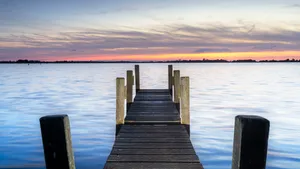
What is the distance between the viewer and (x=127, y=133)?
8.32 metres

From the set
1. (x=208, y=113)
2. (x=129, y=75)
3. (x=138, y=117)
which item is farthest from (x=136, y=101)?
(x=208, y=113)

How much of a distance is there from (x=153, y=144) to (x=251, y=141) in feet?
13.2

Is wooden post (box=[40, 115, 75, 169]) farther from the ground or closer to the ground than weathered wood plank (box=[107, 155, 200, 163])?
farther from the ground

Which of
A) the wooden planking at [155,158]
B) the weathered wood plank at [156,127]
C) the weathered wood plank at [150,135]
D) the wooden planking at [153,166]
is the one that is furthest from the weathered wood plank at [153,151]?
the weathered wood plank at [156,127]

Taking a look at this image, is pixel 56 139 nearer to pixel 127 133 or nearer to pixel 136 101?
pixel 127 133

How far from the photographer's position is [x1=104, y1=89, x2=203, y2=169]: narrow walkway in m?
5.81

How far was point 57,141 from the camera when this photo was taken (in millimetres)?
3400

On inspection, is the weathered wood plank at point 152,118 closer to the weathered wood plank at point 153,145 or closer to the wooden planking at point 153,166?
the weathered wood plank at point 153,145

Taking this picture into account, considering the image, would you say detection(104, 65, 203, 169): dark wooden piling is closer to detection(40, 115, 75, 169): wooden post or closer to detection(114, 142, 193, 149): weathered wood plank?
detection(114, 142, 193, 149): weathered wood plank

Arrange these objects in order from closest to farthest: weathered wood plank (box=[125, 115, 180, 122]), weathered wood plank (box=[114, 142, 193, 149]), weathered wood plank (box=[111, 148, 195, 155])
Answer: weathered wood plank (box=[111, 148, 195, 155]) < weathered wood plank (box=[114, 142, 193, 149]) < weathered wood plank (box=[125, 115, 180, 122])

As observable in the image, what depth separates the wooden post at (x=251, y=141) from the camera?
10.6 ft

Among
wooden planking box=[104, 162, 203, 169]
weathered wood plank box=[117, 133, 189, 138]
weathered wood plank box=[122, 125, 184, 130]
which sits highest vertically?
wooden planking box=[104, 162, 203, 169]

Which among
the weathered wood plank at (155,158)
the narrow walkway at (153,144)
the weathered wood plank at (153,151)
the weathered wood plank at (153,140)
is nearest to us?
the narrow walkway at (153,144)

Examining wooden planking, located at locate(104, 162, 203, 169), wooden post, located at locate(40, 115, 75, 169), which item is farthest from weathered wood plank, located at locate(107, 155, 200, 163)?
wooden post, located at locate(40, 115, 75, 169)
